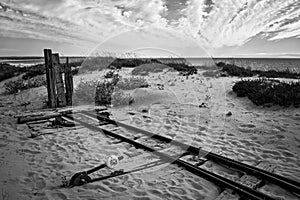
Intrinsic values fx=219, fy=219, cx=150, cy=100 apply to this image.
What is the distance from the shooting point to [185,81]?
47.6 ft

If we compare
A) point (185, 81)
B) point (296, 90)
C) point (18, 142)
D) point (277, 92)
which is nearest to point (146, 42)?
point (18, 142)

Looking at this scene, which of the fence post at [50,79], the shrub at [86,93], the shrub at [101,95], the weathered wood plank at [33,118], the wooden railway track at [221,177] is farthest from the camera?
the shrub at [86,93]

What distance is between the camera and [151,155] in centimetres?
514

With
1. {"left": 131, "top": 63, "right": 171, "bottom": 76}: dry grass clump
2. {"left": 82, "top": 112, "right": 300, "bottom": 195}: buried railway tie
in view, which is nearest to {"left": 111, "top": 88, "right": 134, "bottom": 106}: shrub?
{"left": 82, "top": 112, "right": 300, "bottom": 195}: buried railway tie

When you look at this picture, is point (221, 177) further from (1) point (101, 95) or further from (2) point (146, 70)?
(2) point (146, 70)

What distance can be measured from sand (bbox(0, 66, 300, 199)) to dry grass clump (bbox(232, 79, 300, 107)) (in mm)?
345

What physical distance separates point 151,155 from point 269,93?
257 inches

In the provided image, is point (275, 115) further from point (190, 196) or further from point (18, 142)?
point (18, 142)

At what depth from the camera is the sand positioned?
3820mm

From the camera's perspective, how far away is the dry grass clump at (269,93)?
27.2 ft

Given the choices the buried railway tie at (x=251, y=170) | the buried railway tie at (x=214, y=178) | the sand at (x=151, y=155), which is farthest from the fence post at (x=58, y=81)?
the buried railway tie at (x=251, y=170)

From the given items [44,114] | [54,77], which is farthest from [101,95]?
[44,114]

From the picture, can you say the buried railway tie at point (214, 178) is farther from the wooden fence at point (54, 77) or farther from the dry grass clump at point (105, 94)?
the wooden fence at point (54, 77)

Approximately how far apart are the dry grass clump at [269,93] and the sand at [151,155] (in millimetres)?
345
